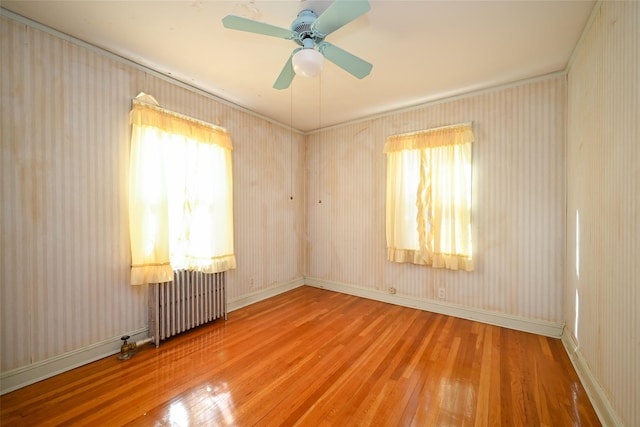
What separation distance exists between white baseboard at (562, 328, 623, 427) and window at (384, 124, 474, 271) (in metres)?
1.02

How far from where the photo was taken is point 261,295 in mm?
3750

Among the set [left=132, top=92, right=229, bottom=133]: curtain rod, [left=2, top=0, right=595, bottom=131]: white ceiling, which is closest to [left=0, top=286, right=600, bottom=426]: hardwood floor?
[left=132, top=92, right=229, bottom=133]: curtain rod

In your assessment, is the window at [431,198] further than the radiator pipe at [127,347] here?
Yes

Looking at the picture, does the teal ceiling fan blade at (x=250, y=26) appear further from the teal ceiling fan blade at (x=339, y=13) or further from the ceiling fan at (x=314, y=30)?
the teal ceiling fan blade at (x=339, y=13)

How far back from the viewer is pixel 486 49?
2.23m

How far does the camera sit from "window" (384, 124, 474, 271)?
3.04m

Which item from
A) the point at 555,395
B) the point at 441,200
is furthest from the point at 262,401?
the point at 441,200

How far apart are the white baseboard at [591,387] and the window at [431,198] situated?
1024 millimetres

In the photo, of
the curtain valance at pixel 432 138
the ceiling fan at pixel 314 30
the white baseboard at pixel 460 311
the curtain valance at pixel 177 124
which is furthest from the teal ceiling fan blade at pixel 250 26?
the white baseboard at pixel 460 311

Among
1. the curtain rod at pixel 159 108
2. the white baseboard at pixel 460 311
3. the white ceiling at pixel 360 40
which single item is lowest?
the white baseboard at pixel 460 311

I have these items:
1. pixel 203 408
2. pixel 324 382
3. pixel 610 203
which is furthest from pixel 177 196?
pixel 610 203

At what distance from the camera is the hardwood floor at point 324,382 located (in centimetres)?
161

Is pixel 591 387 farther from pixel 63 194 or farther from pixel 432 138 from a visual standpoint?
pixel 63 194

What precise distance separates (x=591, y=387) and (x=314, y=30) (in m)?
3.10
